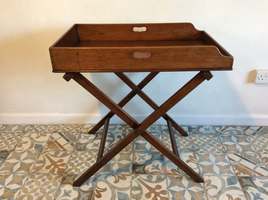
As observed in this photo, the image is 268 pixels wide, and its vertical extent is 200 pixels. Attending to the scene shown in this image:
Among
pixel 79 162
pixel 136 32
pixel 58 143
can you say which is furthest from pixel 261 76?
pixel 58 143

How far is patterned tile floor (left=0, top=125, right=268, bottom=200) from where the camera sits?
1318 mm

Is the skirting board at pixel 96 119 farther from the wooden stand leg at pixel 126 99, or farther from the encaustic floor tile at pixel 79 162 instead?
the encaustic floor tile at pixel 79 162

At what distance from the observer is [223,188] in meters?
1.33

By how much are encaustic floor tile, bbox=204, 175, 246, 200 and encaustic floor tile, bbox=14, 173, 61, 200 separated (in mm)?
767

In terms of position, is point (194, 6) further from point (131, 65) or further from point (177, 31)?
point (131, 65)

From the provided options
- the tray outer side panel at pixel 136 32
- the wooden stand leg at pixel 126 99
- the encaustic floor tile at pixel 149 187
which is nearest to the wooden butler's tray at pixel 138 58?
the tray outer side panel at pixel 136 32

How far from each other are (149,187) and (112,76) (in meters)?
0.74

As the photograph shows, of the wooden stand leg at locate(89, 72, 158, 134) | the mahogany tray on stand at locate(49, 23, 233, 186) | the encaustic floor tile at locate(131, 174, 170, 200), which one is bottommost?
the encaustic floor tile at locate(131, 174, 170, 200)

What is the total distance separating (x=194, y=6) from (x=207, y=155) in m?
0.86

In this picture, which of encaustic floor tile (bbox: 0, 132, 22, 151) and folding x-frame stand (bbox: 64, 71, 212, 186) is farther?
encaustic floor tile (bbox: 0, 132, 22, 151)

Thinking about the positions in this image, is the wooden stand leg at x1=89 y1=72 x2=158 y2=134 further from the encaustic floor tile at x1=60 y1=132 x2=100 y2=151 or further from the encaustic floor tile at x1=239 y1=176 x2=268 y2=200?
the encaustic floor tile at x1=239 y1=176 x2=268 y2=200

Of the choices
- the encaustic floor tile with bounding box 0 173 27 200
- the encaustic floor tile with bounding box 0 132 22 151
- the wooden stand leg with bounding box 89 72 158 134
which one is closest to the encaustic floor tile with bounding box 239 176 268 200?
the wooden stand leg with bounding box 89 72 158 134

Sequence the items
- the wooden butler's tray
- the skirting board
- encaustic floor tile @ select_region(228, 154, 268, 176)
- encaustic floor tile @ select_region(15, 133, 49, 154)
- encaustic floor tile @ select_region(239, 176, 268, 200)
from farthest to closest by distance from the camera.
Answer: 1. the skirting board
2. encaustic floor tile @ select_region(15, 133, 49, 154)
3. encaustic floor tile @ select_region(228, 154, 268, 176)
4. encaustic floor tile @ select_region(239, 176, 268, 200)
5. the wooden butler's tray

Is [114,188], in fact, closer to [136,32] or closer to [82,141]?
[82,141]
